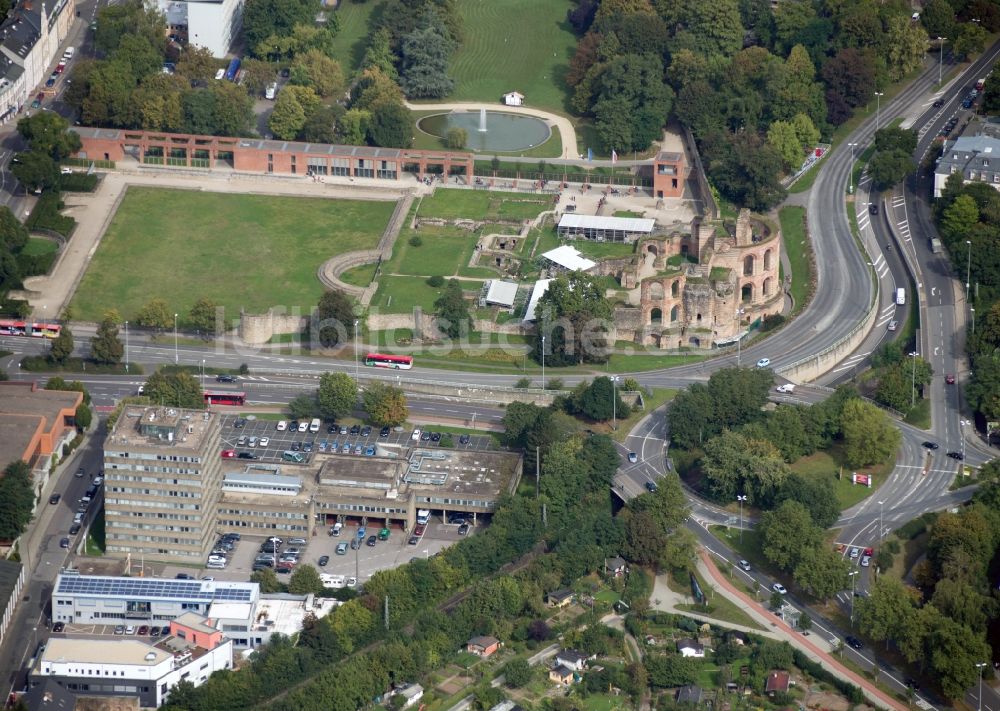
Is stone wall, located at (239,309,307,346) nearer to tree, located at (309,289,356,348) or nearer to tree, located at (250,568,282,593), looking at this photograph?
tree, located at (309,289,356,348)

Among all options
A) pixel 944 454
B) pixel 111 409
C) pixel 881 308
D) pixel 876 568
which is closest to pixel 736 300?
pixel 881 308

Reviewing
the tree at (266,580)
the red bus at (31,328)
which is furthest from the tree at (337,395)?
the red bus at (31,328)

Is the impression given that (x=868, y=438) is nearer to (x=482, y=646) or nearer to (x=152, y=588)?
(x=482, y=646)

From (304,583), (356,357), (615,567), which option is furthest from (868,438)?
(304,583)

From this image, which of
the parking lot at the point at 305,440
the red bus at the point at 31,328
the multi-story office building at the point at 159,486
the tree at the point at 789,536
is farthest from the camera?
the red bus at the point at 31,328

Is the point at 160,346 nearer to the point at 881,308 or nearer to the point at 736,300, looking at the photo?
the point at 736,300

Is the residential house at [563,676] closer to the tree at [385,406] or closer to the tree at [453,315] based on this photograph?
the tree at [385,406]

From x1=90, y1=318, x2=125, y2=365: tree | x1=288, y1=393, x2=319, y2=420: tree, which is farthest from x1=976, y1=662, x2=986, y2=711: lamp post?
x1=90, y1=318, x2=125, y2=365: tree
